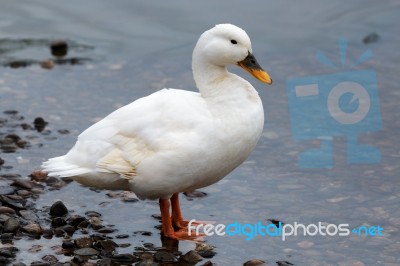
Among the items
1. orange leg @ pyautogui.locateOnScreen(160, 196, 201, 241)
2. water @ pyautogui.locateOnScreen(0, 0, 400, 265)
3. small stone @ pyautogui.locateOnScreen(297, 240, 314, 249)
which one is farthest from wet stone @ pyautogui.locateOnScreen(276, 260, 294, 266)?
orange leg @ pyautogui.locateOnScreen(160, 196, 201, 241)

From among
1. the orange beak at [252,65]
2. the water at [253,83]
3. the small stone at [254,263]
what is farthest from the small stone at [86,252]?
the orange beak at [252,65]

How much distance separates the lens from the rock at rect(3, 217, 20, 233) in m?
8.34

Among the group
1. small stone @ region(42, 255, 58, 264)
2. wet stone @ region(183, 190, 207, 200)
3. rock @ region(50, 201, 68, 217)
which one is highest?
wet stone @ region(183, 190, 207, 200)

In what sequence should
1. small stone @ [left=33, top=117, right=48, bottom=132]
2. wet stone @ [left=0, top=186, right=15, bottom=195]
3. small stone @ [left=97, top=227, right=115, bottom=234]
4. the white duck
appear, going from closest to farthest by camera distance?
the white duck < small stone @ [left=97, top=227, right=115, bottom=234] < wet stone @ [left=0, top=186, right=15, bottom=195] < small stone @ [left=33, top=117, right=48, bottom=132]

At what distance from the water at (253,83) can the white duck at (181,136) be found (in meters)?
0.73

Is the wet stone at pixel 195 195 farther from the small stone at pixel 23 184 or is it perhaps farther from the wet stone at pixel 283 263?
the wet stone at pixel 283 263

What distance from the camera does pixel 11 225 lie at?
27.5 ft

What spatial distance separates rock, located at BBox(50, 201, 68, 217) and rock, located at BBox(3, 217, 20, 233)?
0.50 meters

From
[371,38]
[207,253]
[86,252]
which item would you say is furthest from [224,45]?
[371,38]

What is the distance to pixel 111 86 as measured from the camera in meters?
13.4

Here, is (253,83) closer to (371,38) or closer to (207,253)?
(371,38)

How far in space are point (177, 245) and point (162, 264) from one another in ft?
1.77

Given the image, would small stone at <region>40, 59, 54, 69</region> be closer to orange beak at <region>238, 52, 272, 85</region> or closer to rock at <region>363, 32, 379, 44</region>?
rock at <region>363, 32, 379, 44</region>

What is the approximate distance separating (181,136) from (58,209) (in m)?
1.75
